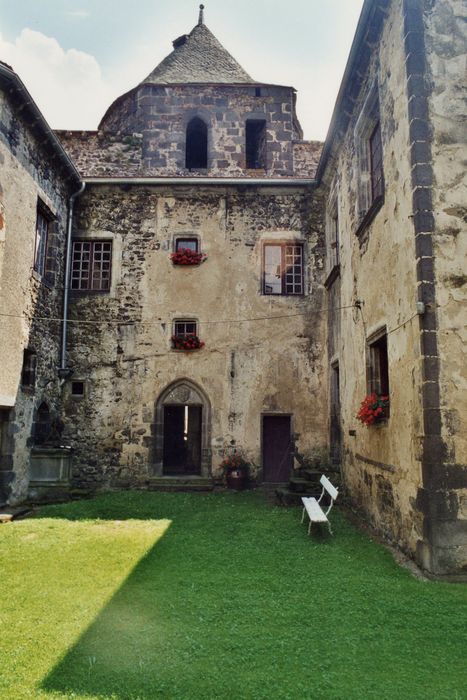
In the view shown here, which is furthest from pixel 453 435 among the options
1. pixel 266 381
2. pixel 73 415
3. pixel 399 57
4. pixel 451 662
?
pixel 73 415

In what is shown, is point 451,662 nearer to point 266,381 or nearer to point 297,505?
point 297,505

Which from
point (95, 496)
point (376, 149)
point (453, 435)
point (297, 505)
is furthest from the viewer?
point (95, 496)

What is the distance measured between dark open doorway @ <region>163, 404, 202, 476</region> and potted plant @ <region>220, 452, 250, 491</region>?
4263mm

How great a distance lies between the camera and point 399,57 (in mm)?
6402

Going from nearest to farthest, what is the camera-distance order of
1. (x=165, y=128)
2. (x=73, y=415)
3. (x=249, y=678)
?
(x=249, y=678) < (x=73, y=415) < (x=165, y=128)

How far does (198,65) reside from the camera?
1453 cm

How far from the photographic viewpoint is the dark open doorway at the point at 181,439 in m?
16.1

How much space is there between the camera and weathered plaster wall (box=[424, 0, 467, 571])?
525 cm

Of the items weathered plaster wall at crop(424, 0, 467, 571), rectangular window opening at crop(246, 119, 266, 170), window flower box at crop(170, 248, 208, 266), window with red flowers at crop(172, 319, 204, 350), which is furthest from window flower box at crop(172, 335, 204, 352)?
weathered plaster wall at crop(424, 0, 467, 571)

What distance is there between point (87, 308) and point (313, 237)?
561cm

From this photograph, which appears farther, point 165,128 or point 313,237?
point 165,128

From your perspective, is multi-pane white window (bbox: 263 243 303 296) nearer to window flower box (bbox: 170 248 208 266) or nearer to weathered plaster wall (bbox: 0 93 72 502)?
window flower box (bbox: 170 248 208 266)

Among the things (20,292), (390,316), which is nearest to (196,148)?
(20,292)

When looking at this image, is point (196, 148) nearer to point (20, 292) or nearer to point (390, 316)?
point (20, 292)
